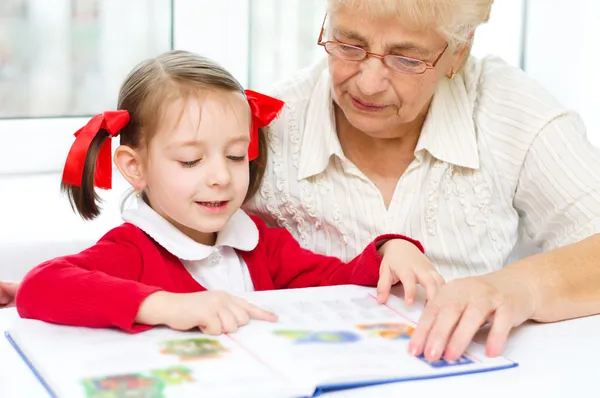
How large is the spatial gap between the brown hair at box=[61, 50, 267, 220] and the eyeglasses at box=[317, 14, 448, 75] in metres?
0.19

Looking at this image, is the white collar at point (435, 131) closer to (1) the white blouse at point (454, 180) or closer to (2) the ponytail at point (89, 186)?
(1) the white blouse at point (454, 180)

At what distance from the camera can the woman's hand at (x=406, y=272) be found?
134 cm

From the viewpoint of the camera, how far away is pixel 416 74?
1587mm

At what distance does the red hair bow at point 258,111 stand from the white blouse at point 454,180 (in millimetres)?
146

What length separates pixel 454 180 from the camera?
1.73m

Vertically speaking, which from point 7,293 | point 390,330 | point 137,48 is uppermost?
point 137,48

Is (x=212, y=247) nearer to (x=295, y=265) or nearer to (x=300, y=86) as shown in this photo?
(x=295, y=265)

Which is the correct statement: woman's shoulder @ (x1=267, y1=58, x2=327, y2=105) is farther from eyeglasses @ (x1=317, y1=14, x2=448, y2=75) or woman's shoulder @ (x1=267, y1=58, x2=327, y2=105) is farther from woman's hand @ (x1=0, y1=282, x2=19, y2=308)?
woman's hand @ (x1=0, y1=282, x2=19, y2=308)

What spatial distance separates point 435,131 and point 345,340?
0.68m

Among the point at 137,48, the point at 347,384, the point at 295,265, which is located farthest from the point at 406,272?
the point at 137,48

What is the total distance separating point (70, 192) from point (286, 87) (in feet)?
Answer: 1.72

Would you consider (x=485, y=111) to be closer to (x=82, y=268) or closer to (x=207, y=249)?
(x=207, y=249)

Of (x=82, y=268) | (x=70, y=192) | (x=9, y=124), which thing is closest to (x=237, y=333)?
(x=82, y=268)

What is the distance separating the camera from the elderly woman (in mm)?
1576
